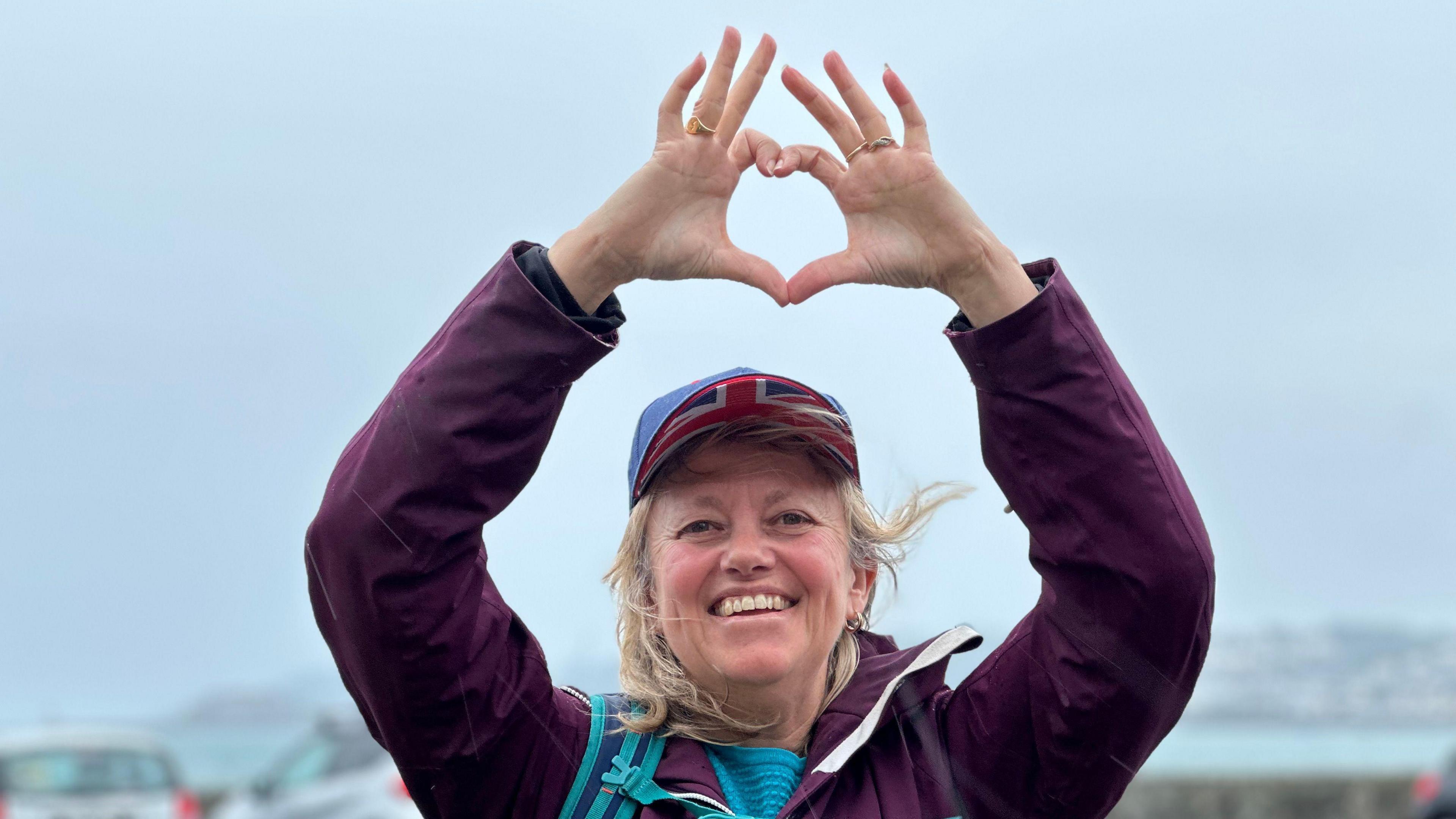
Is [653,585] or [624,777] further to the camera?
[653,585]

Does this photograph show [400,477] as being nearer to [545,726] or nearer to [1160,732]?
[545,726]

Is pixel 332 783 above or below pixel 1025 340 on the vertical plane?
above

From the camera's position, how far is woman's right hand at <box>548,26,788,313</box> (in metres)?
2.39

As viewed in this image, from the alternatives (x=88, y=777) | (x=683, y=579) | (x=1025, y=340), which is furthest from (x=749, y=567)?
(x=88, y=777)

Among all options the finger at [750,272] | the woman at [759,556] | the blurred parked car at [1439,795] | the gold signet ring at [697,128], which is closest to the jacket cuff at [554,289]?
the woman at [759,556]

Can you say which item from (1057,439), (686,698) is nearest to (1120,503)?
(1057,439)

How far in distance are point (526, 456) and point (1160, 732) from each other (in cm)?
123

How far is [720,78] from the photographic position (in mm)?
2379

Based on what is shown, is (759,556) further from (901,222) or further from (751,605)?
(901,222)

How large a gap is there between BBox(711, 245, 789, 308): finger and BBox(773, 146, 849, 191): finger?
0.18 m

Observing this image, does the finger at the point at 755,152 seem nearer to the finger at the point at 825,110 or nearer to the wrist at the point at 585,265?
the finger at the point at 825,110

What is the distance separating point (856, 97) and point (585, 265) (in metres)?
0.55

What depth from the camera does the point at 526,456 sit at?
2443 millimetres

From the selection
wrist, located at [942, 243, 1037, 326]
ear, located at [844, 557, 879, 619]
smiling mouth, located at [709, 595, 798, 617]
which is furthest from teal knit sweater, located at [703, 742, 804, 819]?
wrist, located at [942, 243, 1037, 326]
